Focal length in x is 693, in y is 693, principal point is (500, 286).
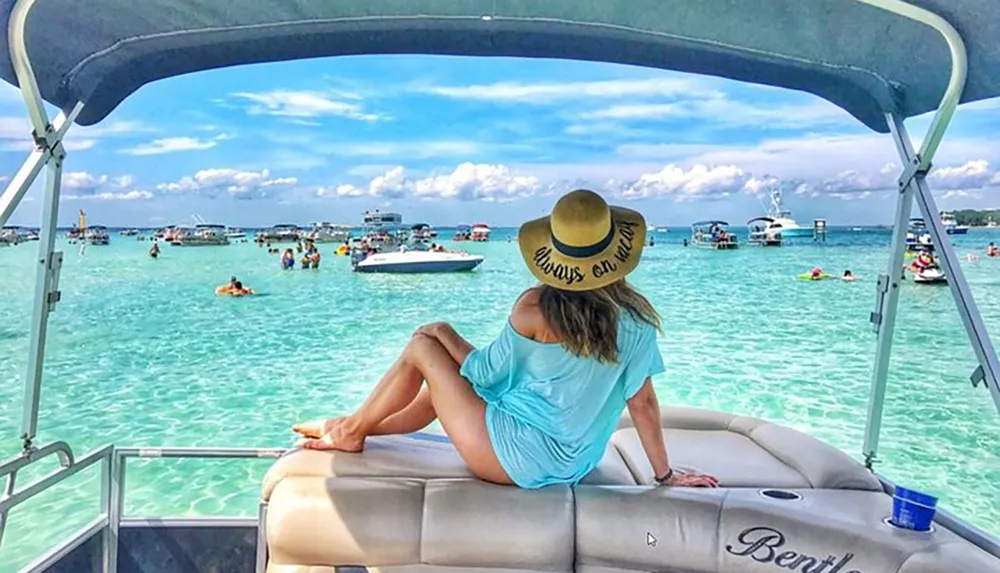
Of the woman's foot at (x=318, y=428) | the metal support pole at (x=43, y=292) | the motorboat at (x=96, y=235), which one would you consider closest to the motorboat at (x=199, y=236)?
the motorboat at (x=96, y=235)

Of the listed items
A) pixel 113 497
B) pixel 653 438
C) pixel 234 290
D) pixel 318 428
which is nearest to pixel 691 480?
pixel 653 438

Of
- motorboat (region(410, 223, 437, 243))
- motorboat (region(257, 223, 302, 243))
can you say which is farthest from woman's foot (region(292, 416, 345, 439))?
motorboat (region(257, 223, 302, 243))

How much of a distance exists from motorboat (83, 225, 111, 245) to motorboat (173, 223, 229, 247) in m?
3.18

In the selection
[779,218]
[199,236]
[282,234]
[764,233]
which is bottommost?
[199,236]

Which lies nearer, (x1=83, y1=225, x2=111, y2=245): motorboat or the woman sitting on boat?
the woman sitting on boat

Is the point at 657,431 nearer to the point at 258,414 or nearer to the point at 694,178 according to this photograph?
the point at 258,414

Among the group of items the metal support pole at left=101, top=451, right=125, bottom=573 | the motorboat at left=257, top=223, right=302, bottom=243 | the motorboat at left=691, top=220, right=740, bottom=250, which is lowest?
the metal support pole at left=101, top=451, right=125, bottom=573

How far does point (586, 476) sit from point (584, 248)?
579mm

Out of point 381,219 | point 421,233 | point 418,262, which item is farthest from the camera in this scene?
point 381,219

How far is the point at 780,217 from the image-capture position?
1319 inches

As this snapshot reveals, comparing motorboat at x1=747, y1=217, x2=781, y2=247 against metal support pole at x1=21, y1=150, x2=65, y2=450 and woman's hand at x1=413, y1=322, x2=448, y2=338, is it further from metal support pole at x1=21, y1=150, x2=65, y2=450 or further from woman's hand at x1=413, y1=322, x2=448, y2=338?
metal support pole at x1=21, y1=150, x2=65, y2=450

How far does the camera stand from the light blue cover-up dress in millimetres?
1673

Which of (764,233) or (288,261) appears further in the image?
(764,233)

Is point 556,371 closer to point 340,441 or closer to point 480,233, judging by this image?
point 340,441
